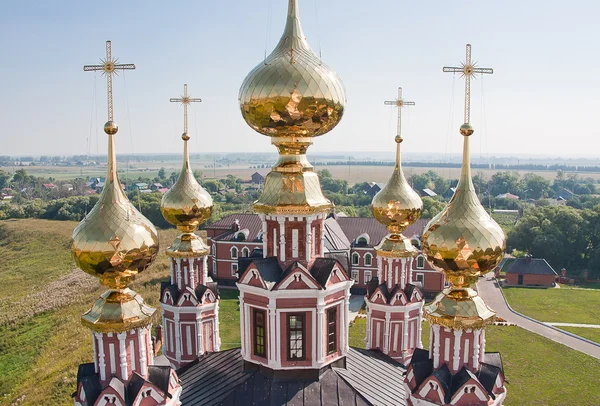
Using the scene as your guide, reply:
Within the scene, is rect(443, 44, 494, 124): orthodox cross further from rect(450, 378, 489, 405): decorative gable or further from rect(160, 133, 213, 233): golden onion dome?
rect(160, 133, 213, 233): golden onion dome

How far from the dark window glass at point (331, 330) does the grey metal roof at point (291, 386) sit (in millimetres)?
500

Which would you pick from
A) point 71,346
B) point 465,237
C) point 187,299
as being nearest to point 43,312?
point 71,346

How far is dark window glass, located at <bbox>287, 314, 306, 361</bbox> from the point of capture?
10.9 metres

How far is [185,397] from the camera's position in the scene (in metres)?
11.6

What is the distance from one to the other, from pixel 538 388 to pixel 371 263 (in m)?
18.3

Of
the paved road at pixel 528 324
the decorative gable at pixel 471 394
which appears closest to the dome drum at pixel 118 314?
the decorative gable at pixel 471 394

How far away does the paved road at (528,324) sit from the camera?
1171 inches

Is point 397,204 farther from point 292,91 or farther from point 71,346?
point 71,346

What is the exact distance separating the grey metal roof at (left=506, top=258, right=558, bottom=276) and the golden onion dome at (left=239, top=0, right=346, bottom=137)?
129ft

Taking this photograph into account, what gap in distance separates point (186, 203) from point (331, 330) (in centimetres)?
668

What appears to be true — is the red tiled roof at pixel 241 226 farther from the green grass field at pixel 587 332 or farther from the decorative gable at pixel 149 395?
the decorative gable at pixel 149 395

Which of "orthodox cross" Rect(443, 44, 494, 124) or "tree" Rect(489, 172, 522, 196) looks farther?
"tree" Rect(489, 172, 522, 196)

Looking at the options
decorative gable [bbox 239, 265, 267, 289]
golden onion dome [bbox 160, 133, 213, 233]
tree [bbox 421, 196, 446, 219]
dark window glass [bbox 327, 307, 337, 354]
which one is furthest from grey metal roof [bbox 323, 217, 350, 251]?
decorative gable [bbox 239, 265, 267, 289]

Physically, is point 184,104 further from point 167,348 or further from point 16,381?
point 16,381
